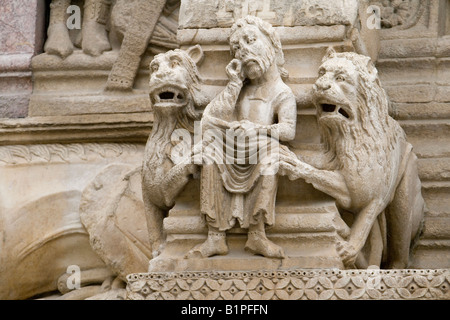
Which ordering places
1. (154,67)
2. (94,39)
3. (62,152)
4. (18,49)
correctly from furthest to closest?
1. (18,49)
2. (94,39)
3. (62,152)
4. (154,67)

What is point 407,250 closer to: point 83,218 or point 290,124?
point 290,124

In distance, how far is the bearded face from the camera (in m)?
10.1

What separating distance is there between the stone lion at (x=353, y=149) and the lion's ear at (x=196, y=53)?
0.75m

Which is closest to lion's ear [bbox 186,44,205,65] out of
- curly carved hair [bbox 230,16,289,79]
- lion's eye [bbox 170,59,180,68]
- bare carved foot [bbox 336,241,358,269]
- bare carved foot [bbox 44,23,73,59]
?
lion's eye [bbox 170,59,180,68]

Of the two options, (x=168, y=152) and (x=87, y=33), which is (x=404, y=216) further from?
(x=87, y=33)

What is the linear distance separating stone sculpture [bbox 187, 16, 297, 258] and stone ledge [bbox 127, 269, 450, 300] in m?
0.18

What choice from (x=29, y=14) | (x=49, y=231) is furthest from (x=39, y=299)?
(x=29, y=14)

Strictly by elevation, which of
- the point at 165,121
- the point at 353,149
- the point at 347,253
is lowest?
the point at 347,253

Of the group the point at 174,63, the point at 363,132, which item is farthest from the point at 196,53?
the point at 363,132

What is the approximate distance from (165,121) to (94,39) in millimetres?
1817

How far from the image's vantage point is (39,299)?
11.6 meters

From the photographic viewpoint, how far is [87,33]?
12008 mm

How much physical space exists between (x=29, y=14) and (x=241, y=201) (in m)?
2.87

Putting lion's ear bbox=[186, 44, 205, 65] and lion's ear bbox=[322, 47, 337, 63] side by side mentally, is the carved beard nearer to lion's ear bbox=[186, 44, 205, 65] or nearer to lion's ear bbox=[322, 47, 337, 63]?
lion's ear bbox=[322, 47, 337, 63]
